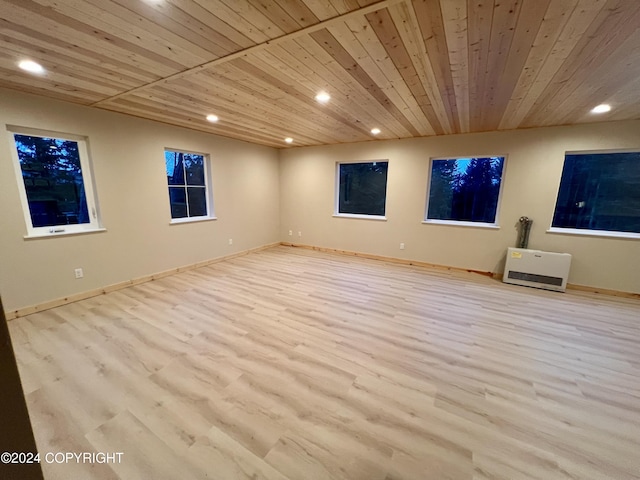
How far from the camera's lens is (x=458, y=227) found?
4.46m

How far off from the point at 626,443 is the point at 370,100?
323 cm

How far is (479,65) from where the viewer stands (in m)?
1.98

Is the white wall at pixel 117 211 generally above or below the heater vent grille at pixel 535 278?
above

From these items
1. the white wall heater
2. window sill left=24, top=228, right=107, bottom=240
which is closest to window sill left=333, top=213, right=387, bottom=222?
the white wall heater

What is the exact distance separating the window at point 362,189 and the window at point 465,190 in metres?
0.94

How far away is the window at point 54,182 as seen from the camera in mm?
2799

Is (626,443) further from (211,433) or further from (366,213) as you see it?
(366,213)

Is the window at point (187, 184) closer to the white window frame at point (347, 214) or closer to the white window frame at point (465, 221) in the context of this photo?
the white window frame at point (347, 214)

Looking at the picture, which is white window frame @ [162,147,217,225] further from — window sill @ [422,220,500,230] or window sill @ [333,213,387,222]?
window sill @ [422,220,500,230]

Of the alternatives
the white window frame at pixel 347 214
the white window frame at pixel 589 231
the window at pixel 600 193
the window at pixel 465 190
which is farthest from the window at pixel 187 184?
the window at pixel 600 193

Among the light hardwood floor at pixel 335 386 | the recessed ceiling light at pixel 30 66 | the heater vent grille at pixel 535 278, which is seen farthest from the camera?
the heater vent grille at pixel 535 278

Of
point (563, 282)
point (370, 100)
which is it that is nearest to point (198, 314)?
point (370, 100)

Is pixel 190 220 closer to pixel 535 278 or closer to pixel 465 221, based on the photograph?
pixel 465 221

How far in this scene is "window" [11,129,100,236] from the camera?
280cm
